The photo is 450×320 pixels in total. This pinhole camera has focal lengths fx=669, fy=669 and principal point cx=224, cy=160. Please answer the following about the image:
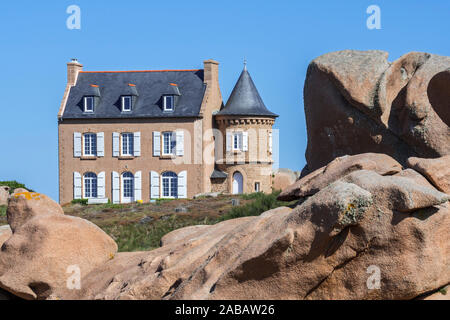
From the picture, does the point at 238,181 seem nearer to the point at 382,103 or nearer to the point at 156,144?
the point at 156,144

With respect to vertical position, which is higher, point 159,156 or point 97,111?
point 97,111

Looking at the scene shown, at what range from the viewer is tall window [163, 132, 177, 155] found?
148 feet

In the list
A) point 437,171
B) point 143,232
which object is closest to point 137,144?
point 143,232

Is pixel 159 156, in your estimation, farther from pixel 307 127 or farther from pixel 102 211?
pixel 307 127

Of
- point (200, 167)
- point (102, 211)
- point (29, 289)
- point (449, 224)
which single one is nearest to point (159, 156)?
point (200, 167)

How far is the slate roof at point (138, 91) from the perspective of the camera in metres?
45.6

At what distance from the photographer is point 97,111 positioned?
4650 cm

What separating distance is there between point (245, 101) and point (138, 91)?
7566 millimetres

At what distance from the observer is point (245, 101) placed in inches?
1844

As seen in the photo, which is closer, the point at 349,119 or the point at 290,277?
the point at 290,277

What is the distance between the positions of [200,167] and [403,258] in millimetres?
36514

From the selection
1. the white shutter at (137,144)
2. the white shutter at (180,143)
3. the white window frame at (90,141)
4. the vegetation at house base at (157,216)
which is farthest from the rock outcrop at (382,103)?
the white window frame at (90,141)

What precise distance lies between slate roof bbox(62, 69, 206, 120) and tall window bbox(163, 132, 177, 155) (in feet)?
4.44

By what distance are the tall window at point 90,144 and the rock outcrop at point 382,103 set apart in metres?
33.8
